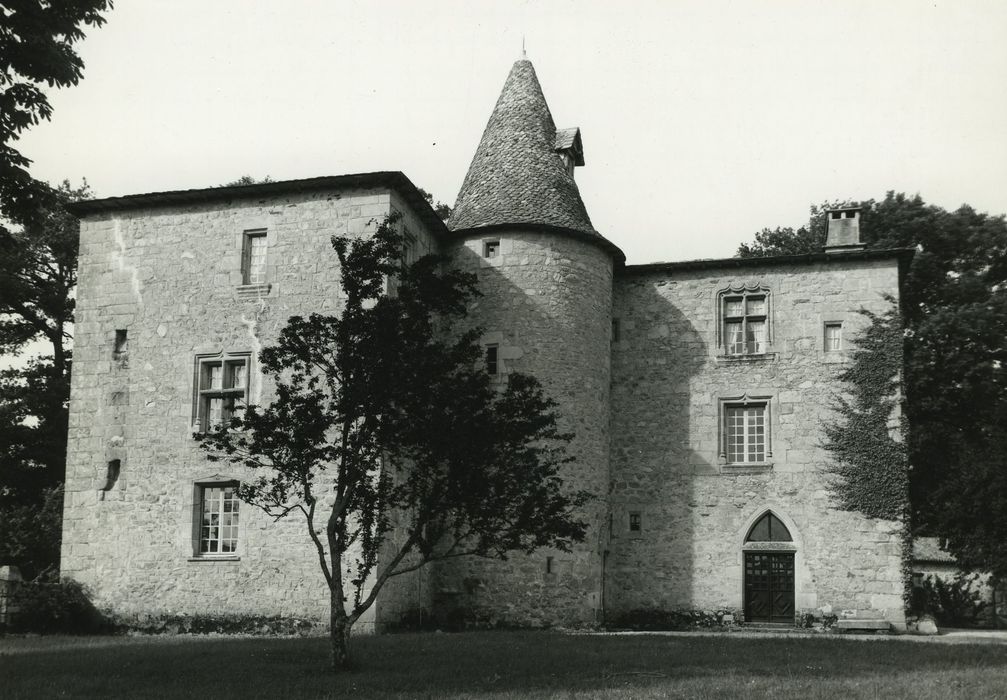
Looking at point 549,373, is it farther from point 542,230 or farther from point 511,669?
point 511,669

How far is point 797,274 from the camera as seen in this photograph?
26.0m

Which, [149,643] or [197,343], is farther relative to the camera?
[197,343]

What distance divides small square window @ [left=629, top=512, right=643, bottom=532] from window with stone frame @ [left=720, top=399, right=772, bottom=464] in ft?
7.61

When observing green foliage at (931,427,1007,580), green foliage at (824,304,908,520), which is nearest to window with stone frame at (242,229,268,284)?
green foliage at (824,304,908,520)

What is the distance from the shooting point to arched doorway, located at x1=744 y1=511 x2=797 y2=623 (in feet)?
81.6

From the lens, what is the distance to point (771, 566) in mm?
25062

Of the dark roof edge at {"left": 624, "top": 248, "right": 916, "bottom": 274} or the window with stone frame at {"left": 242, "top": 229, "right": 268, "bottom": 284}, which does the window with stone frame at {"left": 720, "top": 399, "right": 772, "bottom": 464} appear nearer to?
the dark roof edge at {"left": 624, "top": 248, "right": 916, "bottom": 274}

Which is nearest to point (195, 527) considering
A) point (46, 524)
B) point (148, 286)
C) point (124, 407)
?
point (124, 407)

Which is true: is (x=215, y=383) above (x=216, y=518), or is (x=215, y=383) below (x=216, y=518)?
above

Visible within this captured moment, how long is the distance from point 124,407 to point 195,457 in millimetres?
2049

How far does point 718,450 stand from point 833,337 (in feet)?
12.0

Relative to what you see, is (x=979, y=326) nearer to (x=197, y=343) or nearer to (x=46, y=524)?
(x=197, y=343)

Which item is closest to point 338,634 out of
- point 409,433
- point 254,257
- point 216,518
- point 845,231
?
point 409,433

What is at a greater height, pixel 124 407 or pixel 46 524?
pixel 124 407
